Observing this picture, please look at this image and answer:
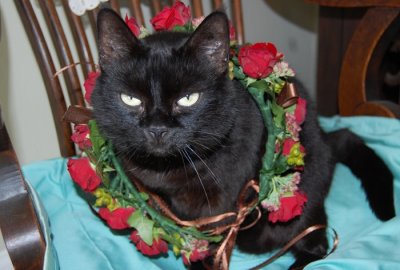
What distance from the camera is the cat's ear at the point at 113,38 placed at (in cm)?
82

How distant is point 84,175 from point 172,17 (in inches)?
15.4

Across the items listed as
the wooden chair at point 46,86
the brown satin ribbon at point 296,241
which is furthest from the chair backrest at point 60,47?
the brown satin ribbon at point 296,241

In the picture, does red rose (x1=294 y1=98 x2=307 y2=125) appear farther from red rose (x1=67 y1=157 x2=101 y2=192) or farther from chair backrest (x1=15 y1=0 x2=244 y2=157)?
red rose (x1=67 y1=157 x2=101 y2=192)

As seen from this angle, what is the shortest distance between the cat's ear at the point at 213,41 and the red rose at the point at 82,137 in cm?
31

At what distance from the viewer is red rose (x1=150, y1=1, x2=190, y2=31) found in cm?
99

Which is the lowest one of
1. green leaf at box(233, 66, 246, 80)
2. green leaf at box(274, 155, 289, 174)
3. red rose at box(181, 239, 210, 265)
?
red rose at box(181, 239, 210, 265)

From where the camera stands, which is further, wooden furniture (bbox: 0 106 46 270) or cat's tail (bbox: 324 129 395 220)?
cat's tail (bbox: 324 129 395 220)

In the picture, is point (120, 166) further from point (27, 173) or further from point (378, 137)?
point (378, 137)

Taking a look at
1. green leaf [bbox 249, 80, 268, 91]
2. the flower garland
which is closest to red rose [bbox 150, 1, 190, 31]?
the flower garland

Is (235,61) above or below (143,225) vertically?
above

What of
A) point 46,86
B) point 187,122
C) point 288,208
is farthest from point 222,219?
point 46,86

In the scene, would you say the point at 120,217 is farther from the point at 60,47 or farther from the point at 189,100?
the point at 60,47

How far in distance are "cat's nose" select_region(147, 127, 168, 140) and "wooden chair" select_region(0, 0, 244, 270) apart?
9.3 inches

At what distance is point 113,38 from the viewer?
2.81ft
